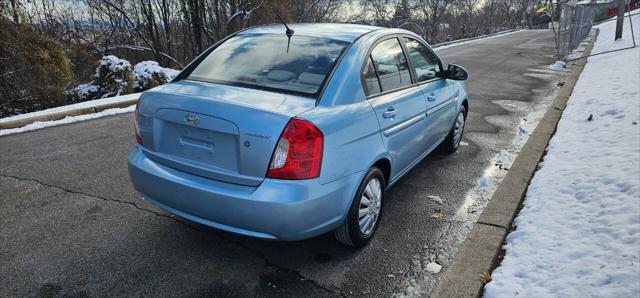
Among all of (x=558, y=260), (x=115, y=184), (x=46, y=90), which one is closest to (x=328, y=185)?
(x=558, y=260)

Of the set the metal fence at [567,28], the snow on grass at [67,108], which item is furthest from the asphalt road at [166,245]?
the metal fence at [567,28]

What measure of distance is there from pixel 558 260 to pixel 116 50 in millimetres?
19103

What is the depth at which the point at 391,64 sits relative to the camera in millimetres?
3701

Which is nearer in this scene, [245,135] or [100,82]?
[245,135]

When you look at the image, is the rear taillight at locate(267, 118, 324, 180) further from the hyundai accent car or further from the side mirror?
the side mirror

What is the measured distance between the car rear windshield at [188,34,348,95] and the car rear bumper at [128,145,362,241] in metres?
0.69

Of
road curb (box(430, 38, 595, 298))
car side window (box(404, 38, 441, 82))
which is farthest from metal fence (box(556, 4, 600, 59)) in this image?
car side window (box(404, 38, 441, 82))

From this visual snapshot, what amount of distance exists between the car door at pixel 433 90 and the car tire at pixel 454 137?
263mm

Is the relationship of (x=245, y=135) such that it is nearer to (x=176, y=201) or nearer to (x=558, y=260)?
(x=176, y=201)

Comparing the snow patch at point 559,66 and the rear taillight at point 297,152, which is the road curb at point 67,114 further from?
the snow patch at point 559,66

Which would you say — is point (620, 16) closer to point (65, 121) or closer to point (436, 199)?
point (436, 199)

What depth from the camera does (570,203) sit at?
3555mm

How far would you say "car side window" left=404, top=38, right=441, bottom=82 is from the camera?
4.15 meters

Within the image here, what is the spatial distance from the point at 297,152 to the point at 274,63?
3.25 ft
